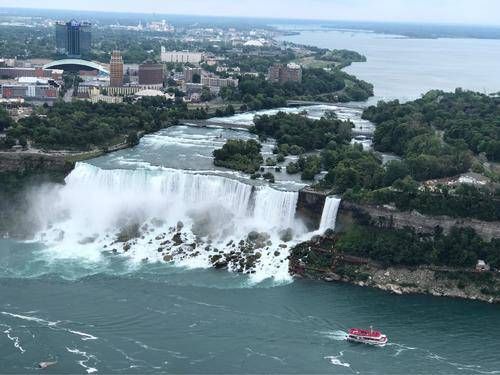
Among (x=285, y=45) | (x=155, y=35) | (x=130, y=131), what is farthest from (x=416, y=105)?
(x=155, y=35)

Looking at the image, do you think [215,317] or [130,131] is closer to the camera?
[215,317]

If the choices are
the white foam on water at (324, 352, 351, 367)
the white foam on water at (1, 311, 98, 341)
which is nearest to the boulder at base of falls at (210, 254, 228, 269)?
the white foam on water at (1, 311, 98, 341)

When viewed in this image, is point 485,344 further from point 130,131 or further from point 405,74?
point 405,74

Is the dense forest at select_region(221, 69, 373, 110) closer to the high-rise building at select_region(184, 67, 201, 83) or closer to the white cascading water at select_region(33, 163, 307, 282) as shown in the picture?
the high-rise building at select_region(184, 67, 201, 83)

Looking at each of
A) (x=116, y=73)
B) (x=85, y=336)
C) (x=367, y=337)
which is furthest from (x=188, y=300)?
(x=116, y=73)

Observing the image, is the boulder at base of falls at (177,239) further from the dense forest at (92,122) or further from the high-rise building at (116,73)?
the high-rise building at (116,73)
